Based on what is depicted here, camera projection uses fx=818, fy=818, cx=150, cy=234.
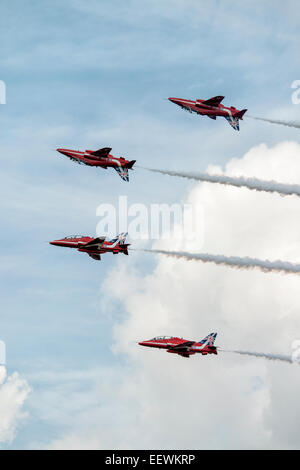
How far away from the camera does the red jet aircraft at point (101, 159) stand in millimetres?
161625

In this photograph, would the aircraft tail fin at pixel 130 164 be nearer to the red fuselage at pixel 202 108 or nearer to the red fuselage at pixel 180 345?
the red fuselage at pixel 202 108

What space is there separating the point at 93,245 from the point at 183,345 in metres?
26.1

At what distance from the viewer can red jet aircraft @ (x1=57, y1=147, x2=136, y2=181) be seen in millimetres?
161625

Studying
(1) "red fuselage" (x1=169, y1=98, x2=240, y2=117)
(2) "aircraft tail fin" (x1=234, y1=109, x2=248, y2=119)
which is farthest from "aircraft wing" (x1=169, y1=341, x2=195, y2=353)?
(2) "aircraft tail fin" (x1=234, y1=109, x2=248, y2=119)

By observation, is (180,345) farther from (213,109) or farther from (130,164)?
(213,109)

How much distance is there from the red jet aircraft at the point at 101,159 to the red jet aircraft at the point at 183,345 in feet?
107

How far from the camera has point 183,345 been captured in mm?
158750

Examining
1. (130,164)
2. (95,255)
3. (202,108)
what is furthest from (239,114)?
(95,255)

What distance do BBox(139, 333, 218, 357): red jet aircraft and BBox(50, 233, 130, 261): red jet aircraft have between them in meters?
19.1

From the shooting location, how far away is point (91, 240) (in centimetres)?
15662

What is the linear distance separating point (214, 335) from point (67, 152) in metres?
46.1

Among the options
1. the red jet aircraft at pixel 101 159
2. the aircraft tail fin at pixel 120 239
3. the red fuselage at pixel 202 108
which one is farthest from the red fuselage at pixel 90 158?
the red fuselage at pixel 202 108
